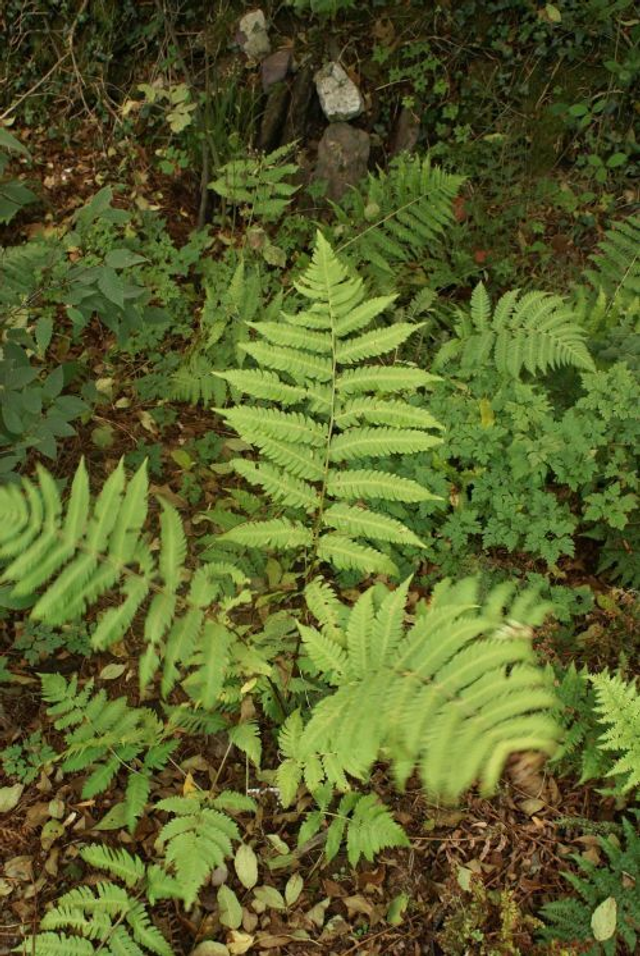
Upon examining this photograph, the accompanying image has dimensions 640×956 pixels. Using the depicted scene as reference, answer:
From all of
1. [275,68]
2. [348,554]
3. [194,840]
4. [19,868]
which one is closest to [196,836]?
[194,840]

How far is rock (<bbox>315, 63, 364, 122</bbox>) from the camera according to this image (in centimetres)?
478

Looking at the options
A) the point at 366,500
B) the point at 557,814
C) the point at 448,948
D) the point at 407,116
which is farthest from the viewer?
the point at 407,116

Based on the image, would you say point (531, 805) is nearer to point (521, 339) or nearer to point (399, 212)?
point (521, 339)

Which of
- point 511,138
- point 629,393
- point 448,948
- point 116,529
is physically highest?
point 511,138

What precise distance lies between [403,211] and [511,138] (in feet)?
4.44

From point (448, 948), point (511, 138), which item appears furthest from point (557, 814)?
point (511, 138)

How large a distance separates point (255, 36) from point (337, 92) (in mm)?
727

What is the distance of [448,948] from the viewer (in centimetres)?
243

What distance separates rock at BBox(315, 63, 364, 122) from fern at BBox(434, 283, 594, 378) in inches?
79.6

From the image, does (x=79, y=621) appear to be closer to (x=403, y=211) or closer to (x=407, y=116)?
(x=403, y=211)

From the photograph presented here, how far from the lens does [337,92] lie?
4.78 metres

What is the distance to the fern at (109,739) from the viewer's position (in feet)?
8.61

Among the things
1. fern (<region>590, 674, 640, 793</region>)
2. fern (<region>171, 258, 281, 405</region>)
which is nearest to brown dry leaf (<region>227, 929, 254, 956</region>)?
fern (<region>590, 674, 640, 793</region>)

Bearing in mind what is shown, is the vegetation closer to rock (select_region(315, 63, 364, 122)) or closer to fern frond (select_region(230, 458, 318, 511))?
fern frond (select_region(230, 458, 318, 511))
